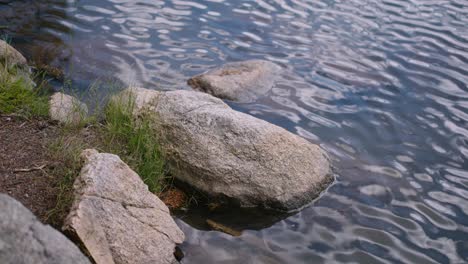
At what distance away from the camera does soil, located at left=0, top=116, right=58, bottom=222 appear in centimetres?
443

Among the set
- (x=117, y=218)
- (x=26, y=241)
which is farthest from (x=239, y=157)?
(x=26, y=241)

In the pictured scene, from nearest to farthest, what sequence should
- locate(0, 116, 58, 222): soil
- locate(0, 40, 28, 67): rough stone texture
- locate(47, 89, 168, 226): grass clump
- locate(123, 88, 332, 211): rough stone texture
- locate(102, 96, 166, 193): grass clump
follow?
1. locate(0, 116, 58, 222): soil
2. locate(47, 89, 168, 226): grass clump
3. locate(102, 96, 166, 193): grass clump
4. locate(123, 88, 332, 211): rough stone texture
5. locate(0, 40, 28, 67): rough stone texture

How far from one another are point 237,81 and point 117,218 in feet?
13.2

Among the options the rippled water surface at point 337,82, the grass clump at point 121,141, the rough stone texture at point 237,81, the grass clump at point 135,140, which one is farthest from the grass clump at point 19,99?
the rough stone texture at point 237,81

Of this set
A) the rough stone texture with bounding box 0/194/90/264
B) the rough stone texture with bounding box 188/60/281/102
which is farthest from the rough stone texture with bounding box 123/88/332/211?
the rough stone texture with bounding box 0/194/90/264

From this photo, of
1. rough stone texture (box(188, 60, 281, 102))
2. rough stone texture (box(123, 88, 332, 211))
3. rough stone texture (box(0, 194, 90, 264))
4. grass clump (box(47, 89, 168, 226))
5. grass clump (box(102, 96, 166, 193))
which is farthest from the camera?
rough stone texture (box(188, 60, 281, 102))

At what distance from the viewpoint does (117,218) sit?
4.33m

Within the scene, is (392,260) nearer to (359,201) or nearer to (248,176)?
(359,201)

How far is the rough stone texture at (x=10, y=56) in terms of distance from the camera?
7.20 metres

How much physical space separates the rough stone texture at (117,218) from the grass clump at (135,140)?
609 millimetres

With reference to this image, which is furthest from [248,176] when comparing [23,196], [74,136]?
[23,196]

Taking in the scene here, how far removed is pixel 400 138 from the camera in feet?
22.8

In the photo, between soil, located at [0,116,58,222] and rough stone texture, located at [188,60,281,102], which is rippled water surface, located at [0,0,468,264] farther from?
soil, located at [0,116,58,222]

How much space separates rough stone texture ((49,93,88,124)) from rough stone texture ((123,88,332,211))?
634mm
